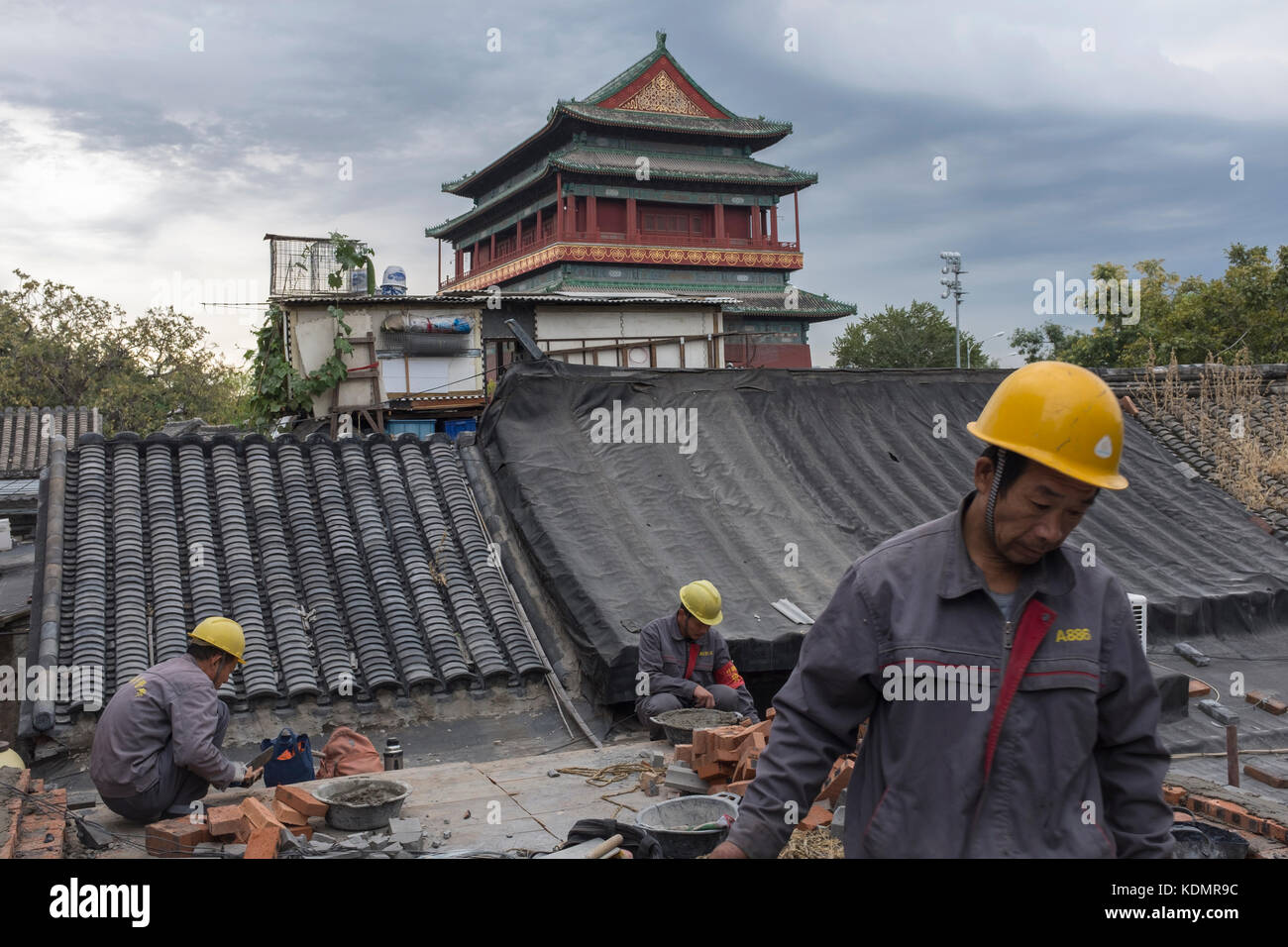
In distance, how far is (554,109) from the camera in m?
32.9

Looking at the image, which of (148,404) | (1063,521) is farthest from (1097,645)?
(148,404)

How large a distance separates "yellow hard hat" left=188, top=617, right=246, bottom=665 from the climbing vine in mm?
14225

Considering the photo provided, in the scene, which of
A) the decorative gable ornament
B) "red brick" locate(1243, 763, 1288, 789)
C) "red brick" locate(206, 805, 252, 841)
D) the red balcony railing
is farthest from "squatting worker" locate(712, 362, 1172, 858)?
the decorative gable ornament

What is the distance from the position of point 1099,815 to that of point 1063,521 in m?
0.66

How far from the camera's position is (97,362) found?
97.0 ft

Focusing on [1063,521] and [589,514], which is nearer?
[1063,521]

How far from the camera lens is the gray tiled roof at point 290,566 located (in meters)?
6.87

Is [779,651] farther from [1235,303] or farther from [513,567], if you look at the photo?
[1235,303]

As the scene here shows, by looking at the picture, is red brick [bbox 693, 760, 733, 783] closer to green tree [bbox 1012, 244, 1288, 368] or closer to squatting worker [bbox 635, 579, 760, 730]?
squatting worker [bbox 635, 579, 760, 730]

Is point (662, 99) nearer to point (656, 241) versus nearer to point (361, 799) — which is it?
point (656, 241)

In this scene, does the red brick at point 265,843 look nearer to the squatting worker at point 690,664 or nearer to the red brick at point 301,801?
the red brick at point 301,801

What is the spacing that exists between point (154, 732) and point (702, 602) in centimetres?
321

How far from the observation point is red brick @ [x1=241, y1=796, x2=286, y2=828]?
4.29 m
